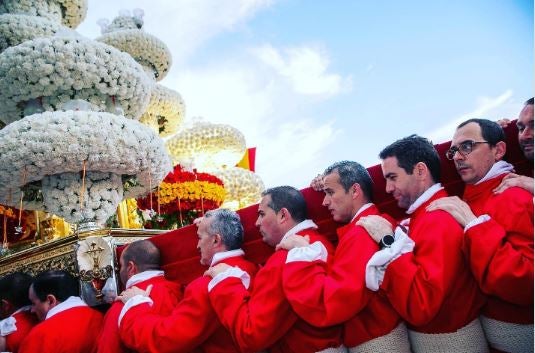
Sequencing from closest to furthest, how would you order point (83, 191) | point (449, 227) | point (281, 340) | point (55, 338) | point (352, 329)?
point (449, 227)
point (352, 329)
point (281, 340)
point (55, 338)
point (83, 191)

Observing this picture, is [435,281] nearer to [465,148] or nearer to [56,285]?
[465,148]

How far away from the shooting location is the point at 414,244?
241cm

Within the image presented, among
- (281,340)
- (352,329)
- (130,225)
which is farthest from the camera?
(130,225)

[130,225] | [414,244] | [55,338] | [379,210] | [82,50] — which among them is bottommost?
[55,338]

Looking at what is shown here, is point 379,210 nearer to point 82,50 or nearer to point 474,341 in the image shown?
point 474,341

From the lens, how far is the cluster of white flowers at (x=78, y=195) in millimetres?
3834

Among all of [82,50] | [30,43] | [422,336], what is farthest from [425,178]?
[30,43]

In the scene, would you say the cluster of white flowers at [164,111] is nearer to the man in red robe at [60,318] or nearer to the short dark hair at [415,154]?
the man in red robe at [60,318]

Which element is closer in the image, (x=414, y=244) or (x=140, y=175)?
(x=414, y=244)

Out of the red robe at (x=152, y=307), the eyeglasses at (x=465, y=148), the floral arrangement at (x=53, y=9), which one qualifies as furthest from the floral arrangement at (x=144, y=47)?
the eyeglasses at (x=465, y=148)

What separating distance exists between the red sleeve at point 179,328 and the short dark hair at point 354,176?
1.01 metres

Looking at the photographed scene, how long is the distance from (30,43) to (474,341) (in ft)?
12.2

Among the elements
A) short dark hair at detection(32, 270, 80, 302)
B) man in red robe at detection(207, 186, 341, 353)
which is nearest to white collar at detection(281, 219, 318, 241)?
man in red robe at detection(207, 186, 341, 353)

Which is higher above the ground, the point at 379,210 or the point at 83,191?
the point at 83,191
